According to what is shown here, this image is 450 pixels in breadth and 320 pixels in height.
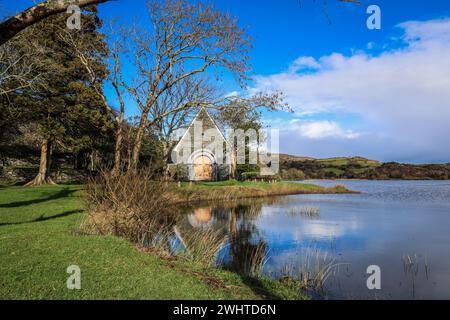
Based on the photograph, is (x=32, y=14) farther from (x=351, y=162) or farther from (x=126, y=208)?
(x=351, y=162)

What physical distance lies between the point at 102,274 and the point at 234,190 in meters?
25.2

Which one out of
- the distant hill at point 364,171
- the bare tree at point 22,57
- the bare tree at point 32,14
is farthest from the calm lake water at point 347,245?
the distant hill at point 364,171

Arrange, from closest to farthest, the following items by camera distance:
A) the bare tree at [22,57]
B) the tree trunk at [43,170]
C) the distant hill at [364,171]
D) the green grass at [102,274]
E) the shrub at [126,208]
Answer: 1. the green grass at [102,274]
2. the shrub at [126,208]
3. the bare tree at [22,57]
4. the tree trunk at [43,170]
5. the distant hill at [364,171]

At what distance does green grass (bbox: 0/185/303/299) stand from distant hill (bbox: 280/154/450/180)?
54115 mm

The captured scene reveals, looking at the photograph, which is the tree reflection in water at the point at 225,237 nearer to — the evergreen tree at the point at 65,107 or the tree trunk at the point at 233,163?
the evergreen tree at the point at 65,107

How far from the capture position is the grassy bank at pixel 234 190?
2648cm

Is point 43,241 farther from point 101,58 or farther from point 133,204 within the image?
point 101,58

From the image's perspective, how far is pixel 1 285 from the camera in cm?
496

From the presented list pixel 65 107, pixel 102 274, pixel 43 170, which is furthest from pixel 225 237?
pixel 43 170

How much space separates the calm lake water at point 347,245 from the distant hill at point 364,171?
41688 millimetres

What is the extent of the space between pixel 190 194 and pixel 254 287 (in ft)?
67.6

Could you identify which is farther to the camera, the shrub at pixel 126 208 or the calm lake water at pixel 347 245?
the shrub at pixel 126 208

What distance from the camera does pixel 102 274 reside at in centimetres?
567

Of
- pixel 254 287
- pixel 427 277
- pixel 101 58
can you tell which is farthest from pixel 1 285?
pixel 101 58
